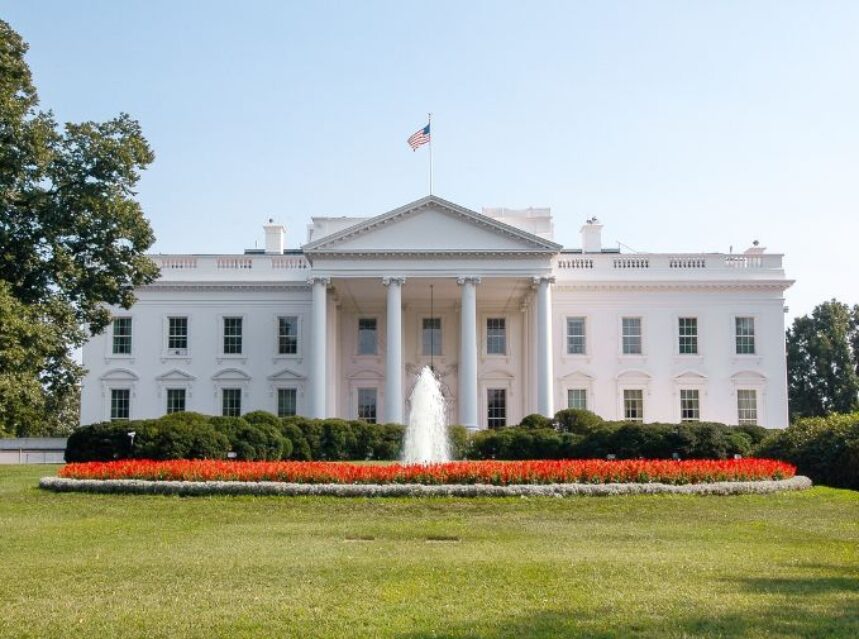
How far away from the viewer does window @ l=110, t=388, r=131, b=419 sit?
44.0 metres

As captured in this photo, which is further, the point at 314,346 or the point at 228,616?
the point at 314,346

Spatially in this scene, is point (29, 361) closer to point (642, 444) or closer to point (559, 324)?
point (642, 444)

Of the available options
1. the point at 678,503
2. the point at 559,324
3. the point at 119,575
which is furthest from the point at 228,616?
the point at 559,324

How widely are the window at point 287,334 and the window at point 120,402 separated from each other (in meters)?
7.28

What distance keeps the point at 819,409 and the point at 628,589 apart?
60976mm

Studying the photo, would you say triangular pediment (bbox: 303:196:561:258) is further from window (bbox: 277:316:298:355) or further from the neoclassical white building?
window (bbox: 277:316:298:355)

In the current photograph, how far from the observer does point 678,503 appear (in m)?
17.6

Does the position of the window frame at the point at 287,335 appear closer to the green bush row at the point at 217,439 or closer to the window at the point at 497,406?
the window at the point at 497,406

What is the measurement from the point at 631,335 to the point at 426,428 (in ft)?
59.6

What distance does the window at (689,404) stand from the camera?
4356cm

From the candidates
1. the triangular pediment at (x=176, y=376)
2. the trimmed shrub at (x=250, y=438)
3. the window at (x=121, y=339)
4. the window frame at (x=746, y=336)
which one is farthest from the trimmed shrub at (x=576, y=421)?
the window at (x=121, y=339)

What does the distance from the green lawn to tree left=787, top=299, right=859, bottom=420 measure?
50058 mm

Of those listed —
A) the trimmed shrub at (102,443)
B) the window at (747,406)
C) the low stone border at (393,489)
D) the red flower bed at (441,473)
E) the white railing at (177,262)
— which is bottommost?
the low stone border at (393,489)

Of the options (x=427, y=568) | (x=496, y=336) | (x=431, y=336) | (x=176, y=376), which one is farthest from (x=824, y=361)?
(x=427, y=568)
